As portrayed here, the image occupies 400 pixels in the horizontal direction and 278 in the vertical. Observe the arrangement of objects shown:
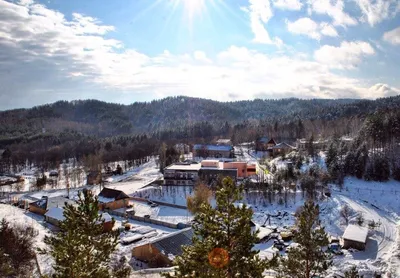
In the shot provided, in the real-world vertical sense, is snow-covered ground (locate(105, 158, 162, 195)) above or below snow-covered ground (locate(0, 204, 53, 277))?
above

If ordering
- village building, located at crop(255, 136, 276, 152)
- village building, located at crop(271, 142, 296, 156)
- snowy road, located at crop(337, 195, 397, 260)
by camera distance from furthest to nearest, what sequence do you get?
village building, located at crop(255, 136, 276, 152) → village building, located at crop(271, 142, 296, 156) → snowy road, located at crop(337, 195, 397, 260)

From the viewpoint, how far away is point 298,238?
40.1ft

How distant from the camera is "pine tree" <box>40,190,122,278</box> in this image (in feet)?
29.2

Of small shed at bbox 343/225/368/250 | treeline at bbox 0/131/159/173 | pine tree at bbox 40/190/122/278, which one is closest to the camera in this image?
pine tree at bbox 40/190/122/278

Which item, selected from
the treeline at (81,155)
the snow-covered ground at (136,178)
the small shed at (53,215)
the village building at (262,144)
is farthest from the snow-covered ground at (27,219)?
the village building at (262,144)

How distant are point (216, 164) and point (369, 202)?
21.7 m

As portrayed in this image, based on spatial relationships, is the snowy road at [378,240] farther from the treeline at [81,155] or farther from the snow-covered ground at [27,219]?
the treeline at [81,155]

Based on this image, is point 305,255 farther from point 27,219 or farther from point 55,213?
point 27,219

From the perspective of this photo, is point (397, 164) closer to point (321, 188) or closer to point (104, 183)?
point (321, 188)

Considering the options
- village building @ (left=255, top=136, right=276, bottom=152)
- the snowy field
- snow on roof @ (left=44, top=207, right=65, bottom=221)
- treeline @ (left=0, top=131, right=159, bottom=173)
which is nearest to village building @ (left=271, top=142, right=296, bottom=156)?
village building @ (left=255, top=136, right=276, bottom=152)

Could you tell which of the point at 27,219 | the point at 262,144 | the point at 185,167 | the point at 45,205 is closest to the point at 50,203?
the point at 45,205

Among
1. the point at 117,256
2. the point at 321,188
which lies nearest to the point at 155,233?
the point at 117,256

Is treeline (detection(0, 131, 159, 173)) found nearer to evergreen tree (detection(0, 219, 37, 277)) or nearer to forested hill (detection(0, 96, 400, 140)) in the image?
evergreen tree (detection(0, 219, 37, 277))

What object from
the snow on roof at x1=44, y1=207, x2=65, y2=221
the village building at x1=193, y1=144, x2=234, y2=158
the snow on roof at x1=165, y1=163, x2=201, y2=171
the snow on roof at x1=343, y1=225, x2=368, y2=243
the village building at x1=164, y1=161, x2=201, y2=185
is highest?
the village building at x1=193, y1=144, x2=234, y2=158
